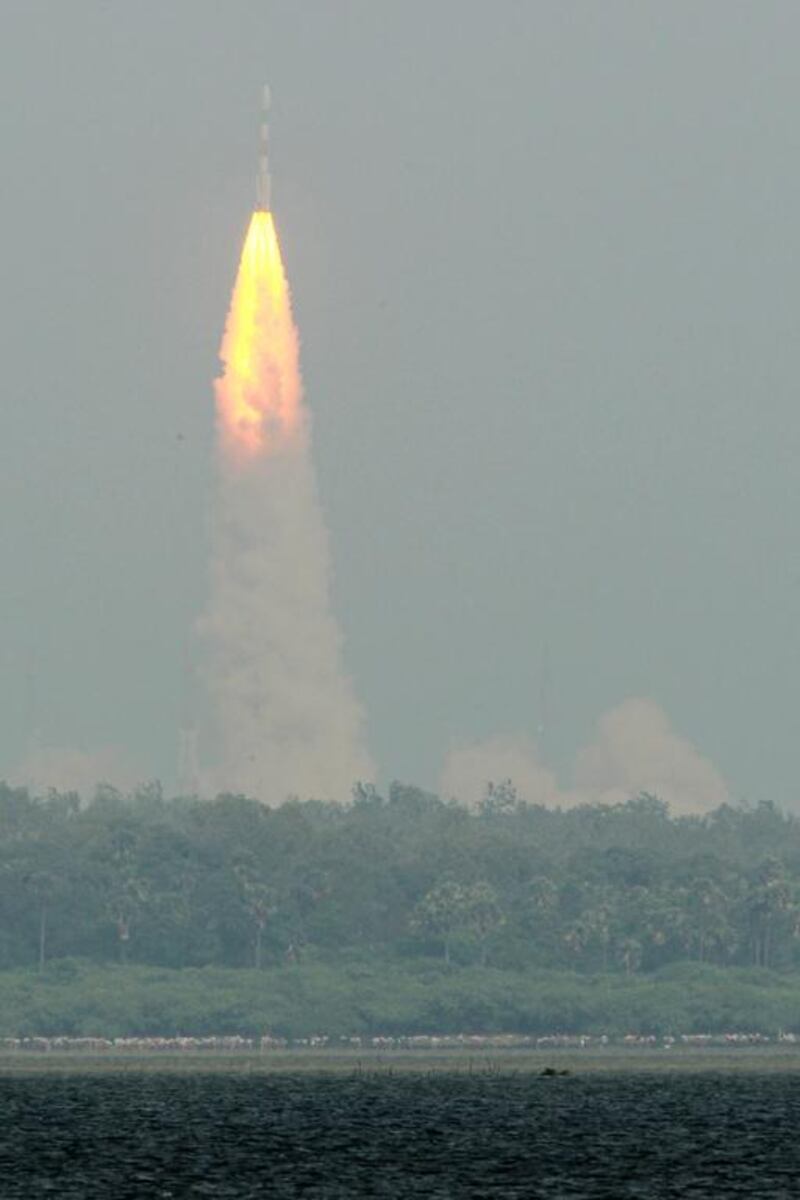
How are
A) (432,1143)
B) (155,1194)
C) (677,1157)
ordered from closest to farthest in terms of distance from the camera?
1. (155,1194)
2. (677,1157)
3. (432,1143)

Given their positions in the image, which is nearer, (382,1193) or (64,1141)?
(382,1193)

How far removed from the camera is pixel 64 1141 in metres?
192

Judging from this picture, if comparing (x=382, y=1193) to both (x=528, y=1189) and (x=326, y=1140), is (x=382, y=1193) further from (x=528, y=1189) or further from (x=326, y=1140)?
(x=326, y=1140)

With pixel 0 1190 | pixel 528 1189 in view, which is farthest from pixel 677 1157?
pixel 0 1190

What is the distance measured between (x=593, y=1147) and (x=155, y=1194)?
38451 millimetres

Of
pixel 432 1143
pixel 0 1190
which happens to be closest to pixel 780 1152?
pixel 432 1143

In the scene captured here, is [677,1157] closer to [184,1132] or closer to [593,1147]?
[593,1147]

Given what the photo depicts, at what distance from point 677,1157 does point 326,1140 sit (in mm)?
24191

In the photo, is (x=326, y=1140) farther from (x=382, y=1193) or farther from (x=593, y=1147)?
(x=382, y=1193)

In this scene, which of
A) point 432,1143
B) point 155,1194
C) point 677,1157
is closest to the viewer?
point 155,1194

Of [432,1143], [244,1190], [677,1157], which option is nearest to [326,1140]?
[432,1143]

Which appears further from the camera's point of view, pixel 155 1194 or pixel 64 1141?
pixel 64 1141

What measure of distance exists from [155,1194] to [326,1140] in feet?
138

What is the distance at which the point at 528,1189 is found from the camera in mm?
155000
